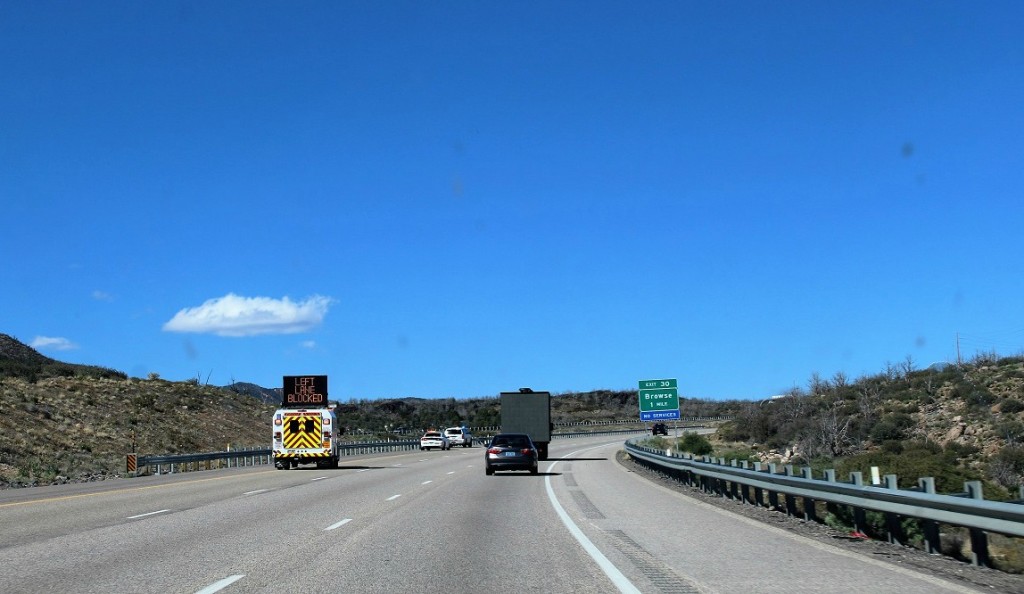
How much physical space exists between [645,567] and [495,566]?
164 centimetres

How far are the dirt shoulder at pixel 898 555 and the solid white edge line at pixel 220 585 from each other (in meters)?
7.04

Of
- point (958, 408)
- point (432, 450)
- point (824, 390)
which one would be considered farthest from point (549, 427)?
point (824, 390)

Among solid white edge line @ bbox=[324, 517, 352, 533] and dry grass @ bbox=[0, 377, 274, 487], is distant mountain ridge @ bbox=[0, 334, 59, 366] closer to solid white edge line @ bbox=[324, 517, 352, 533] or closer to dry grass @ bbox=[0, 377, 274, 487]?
dry grass @ bbox=[0, 377, 274, 487]

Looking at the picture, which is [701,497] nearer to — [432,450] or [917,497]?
[917,497]

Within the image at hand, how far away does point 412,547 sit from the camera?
42.2 feet

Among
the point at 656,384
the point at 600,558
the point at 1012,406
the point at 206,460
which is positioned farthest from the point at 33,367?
the point at 600,558

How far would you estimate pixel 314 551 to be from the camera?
40.5 ft

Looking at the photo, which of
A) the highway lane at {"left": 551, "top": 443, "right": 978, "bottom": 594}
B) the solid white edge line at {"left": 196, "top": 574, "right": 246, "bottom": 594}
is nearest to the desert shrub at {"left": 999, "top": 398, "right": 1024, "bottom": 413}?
the highway lane at {"left": 551, "top": 443, "right": 978, "bottom": 594}

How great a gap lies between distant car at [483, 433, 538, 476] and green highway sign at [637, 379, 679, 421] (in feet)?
35.0

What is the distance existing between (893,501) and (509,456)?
2369cm

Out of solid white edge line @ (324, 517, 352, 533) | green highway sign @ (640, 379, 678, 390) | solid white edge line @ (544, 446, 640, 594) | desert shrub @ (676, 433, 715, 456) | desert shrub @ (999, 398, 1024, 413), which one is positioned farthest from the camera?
desert shrub @ (676, 433, 715, 456)

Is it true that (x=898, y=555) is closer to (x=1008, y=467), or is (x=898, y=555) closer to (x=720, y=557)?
(x=720, y=557)

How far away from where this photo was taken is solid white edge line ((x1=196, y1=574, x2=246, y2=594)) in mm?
9180

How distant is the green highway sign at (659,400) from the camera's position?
45031 mm
